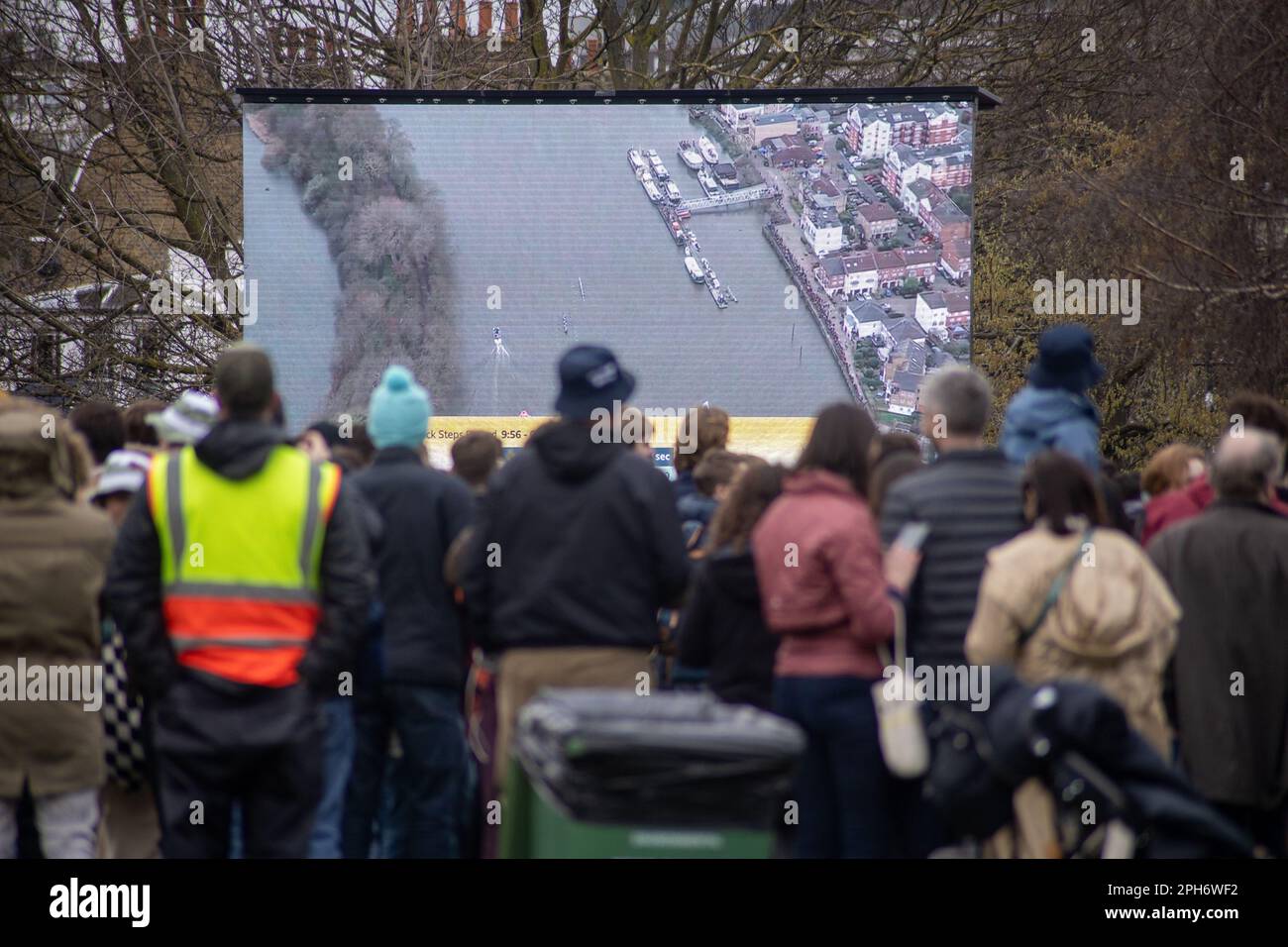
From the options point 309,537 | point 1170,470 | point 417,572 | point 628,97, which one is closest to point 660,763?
point 309,537

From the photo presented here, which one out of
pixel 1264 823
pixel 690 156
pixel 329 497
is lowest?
pixel 1264 823

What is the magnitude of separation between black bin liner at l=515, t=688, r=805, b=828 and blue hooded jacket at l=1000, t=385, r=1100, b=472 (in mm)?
2477

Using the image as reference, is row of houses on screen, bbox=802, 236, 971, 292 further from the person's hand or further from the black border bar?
the person's hand

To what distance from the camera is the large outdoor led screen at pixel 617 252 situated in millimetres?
12875

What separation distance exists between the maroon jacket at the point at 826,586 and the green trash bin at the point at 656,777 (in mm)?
915

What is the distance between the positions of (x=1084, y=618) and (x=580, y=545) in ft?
5.20

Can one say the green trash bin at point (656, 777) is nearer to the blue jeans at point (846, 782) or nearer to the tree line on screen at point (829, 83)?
the blue jeans at point (846, 782)

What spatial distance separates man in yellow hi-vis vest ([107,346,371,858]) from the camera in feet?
15.2

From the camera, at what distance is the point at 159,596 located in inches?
185

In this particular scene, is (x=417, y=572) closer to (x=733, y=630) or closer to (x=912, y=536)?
(x=733, y=630)

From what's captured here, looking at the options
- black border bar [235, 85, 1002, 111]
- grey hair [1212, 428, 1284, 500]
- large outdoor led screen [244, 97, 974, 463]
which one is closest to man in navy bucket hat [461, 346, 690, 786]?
grey hair [1212, 428, 1284, 500]
